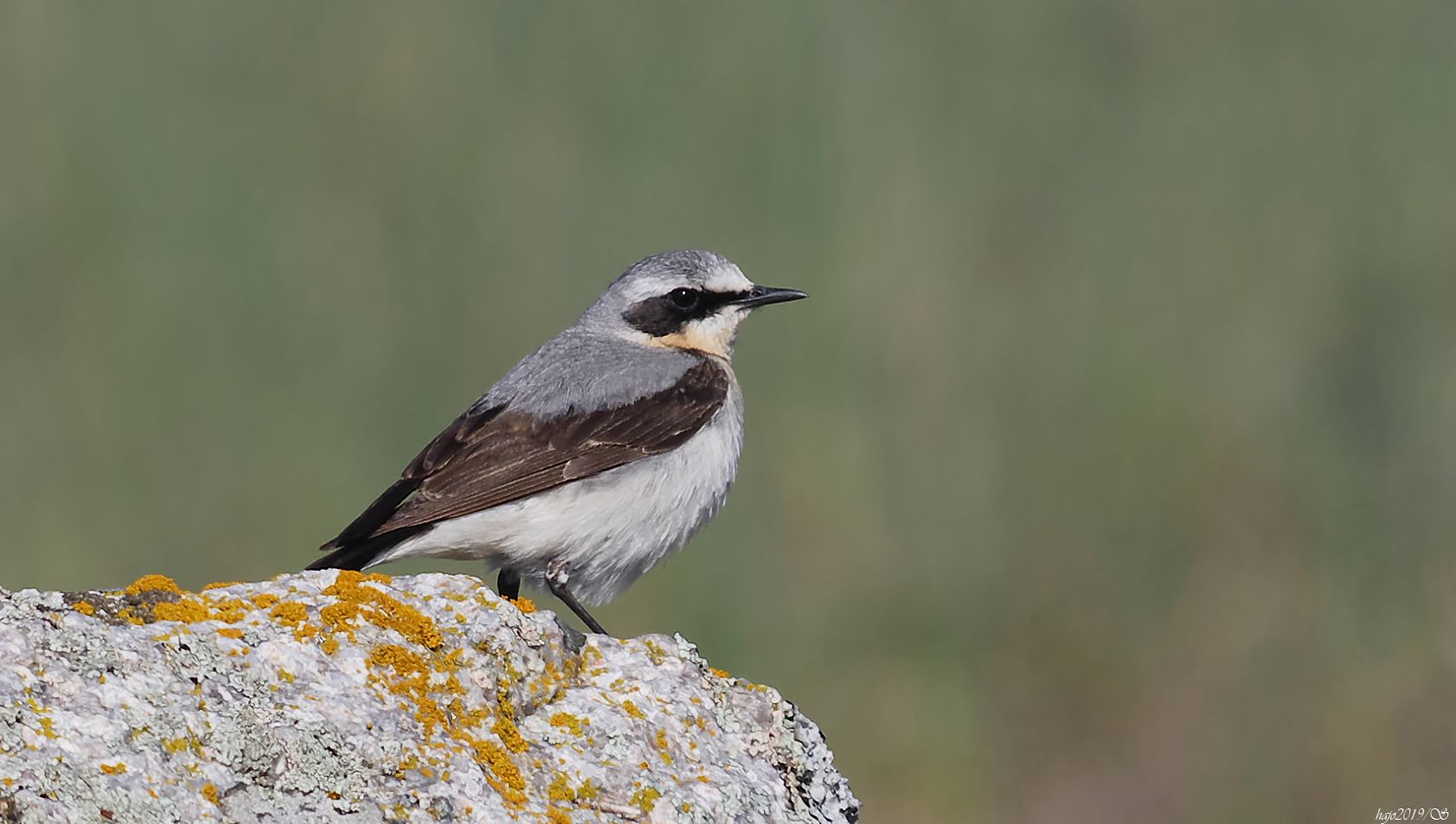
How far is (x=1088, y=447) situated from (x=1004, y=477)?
0.40 meters

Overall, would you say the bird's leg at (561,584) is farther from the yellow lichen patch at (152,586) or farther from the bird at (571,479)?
the yellow lichen patch at (152,586)

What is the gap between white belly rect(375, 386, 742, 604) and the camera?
530cm

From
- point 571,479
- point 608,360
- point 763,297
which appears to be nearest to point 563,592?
point 571,479

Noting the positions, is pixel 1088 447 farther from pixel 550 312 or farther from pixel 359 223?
pixel 359 223

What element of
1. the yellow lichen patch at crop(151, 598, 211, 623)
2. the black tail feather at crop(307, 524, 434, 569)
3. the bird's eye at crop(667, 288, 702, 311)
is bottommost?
the yellow lichen patch at crop(151, 598, 211, 623)

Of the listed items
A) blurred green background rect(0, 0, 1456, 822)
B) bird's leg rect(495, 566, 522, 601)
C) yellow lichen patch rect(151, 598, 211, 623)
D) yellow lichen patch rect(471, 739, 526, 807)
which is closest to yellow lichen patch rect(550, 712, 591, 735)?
yellow lichen patch rect(471, 739, 526, 807)

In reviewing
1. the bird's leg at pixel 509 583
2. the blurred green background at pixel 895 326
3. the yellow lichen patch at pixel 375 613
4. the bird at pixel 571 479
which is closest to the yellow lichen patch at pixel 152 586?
the yellow lichen patch at pixel 375 613

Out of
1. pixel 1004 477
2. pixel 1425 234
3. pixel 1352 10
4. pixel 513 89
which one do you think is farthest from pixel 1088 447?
pixel 513 89

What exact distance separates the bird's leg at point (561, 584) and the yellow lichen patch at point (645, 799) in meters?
1.97

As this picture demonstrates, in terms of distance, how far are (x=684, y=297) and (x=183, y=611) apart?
3.43m

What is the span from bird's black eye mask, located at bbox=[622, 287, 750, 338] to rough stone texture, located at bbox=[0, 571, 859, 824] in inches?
106

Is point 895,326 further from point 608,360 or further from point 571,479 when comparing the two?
point 571,479

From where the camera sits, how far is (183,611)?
3.31m

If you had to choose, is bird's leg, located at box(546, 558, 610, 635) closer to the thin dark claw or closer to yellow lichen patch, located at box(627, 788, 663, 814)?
the thin dark claw
